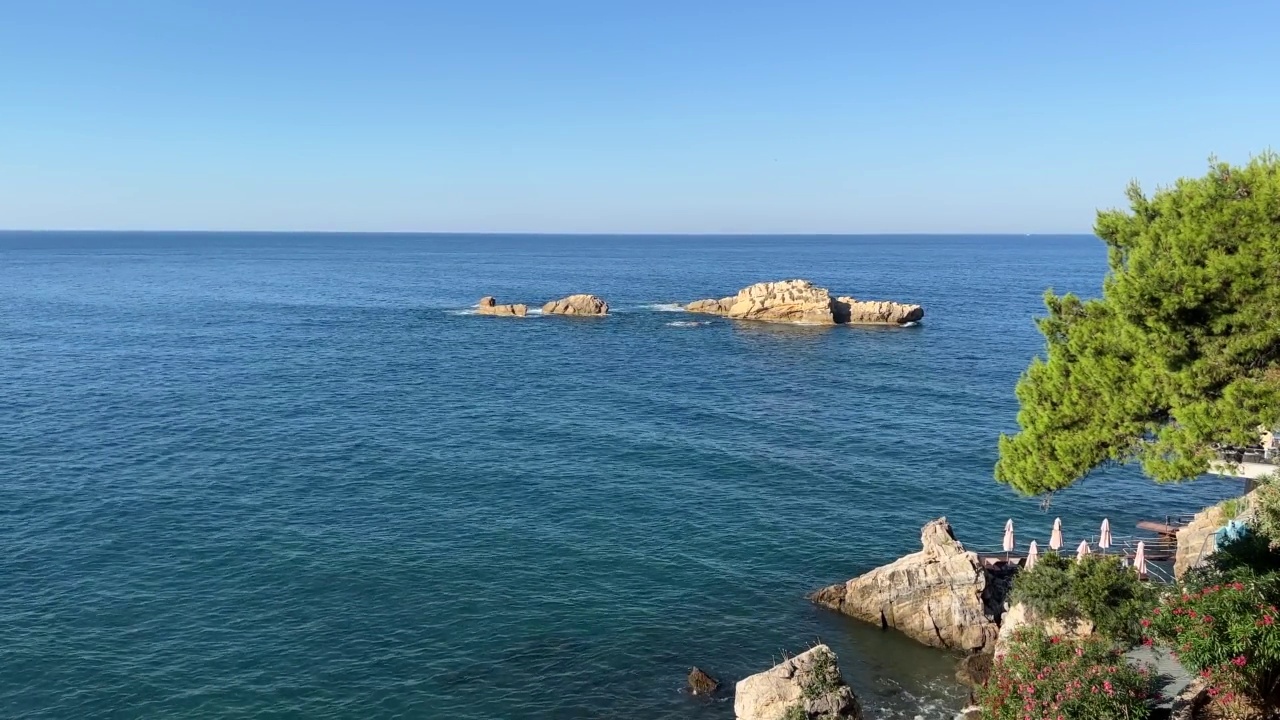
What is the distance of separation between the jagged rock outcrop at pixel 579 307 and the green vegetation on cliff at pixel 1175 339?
112 metres

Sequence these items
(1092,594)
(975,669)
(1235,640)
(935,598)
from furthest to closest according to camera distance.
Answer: (935,598) → (975,669) → (1092,594) → (1235,640)

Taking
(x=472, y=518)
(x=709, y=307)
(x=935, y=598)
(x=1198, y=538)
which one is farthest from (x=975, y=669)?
(x=709, y=307)

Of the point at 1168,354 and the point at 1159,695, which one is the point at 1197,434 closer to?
the point at 1168,354

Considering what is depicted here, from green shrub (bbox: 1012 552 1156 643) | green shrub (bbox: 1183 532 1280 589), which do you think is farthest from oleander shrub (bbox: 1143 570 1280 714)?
green shrub (bbox: 1012 552 1156 643)

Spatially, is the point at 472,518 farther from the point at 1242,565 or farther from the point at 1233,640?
the point at 1233,640

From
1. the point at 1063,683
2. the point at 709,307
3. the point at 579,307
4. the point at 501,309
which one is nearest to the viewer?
the point at 1063,683

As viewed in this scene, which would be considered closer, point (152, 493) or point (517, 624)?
point (517, 624)

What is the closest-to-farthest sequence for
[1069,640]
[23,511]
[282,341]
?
[1069,640] → [23,511] → [282,341]

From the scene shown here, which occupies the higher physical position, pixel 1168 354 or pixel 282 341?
pixel 1168 354

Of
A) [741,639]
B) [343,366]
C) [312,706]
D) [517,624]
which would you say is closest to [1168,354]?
[741,639]

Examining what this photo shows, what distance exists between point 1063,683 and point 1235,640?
4.83 m

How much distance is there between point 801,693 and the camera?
27359 millimetres

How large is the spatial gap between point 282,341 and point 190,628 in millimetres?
78374

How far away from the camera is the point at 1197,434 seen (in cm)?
2125
